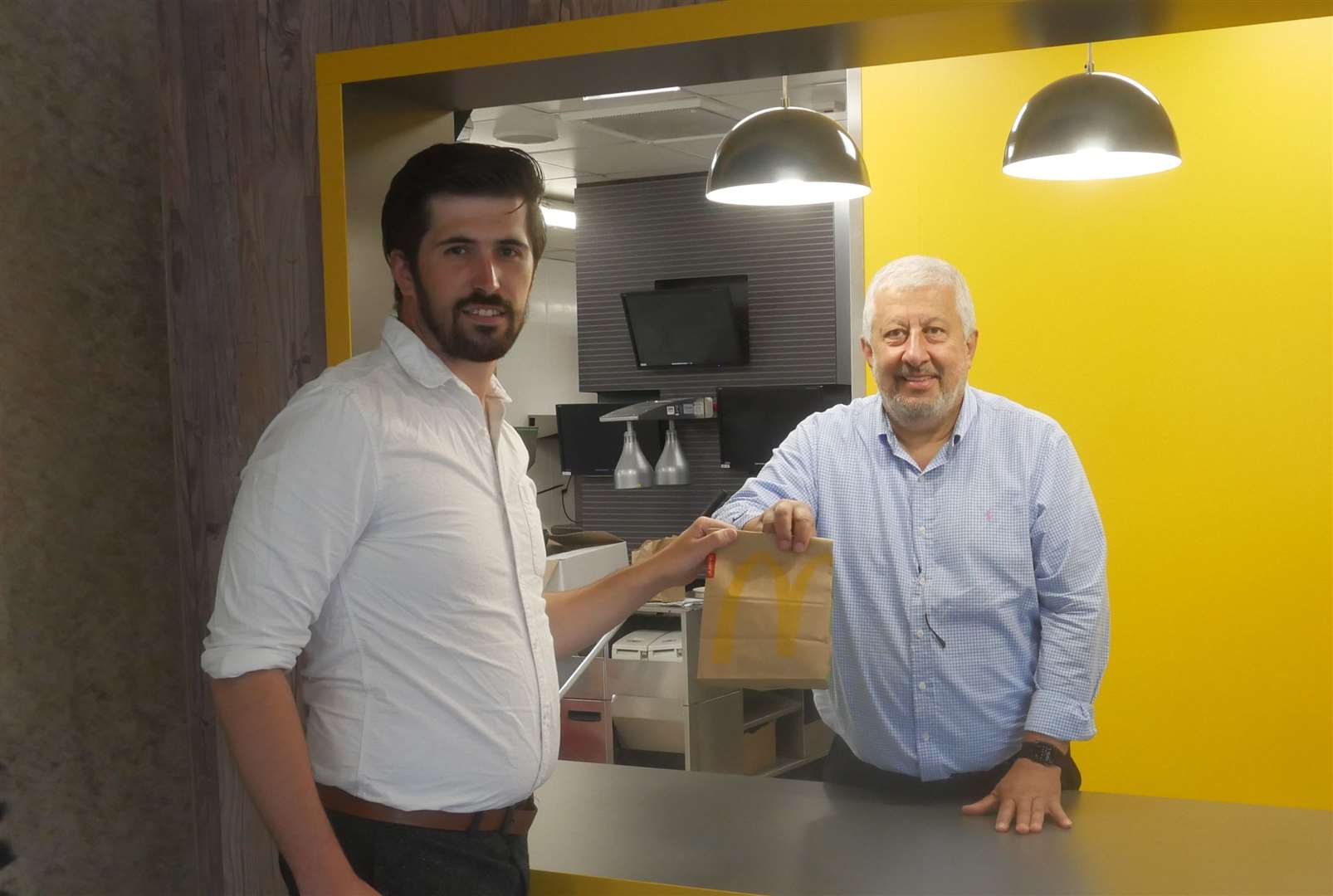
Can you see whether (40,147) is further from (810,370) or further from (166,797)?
(810,370)

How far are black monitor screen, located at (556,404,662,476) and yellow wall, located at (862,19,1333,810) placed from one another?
3180mm

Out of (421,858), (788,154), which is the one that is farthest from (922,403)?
(421,858)

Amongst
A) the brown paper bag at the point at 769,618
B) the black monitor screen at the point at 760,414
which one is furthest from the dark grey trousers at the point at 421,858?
the black monitor screen at the point at 760,414

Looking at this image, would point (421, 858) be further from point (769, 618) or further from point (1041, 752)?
point (1041, 752)

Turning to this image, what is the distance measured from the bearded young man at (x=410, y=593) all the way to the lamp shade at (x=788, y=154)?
0.87 m

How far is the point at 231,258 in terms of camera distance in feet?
7.34

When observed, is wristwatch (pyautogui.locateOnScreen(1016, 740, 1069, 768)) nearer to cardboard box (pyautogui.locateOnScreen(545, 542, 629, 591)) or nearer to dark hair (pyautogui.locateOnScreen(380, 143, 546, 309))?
dark hair (pyautogui.locateOnScreen(380, 143, 546, 309))

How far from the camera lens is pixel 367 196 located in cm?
213

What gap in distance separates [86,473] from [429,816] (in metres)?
1.02

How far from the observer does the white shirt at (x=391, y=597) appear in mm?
1495

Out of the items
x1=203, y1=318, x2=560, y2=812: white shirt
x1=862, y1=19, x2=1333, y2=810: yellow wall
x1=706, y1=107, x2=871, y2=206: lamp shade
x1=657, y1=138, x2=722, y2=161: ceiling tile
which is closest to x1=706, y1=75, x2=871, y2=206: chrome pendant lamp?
x1=706, y1=107, x2=871, y2=206: lamp shade

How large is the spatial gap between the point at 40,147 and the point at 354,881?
1389 mm

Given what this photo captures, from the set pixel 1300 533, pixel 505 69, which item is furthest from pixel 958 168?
pixel 505 69

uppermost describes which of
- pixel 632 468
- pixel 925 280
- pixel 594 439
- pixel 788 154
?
pixel 788 154
